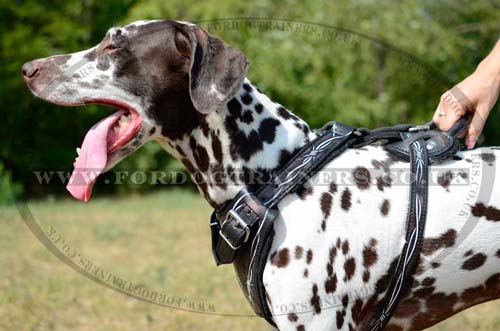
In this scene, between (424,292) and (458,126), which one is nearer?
(424,292)

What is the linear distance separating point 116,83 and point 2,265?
4.39 meters

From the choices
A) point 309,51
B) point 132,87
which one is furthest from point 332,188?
point 309,51

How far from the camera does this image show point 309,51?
13.1 m

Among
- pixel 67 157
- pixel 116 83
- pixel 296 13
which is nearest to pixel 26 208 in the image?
pixel 67 157

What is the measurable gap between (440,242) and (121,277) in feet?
13.5

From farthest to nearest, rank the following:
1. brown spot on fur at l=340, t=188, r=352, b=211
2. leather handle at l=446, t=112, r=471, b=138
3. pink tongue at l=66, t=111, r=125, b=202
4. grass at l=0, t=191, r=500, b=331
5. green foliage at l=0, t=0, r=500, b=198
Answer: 1. green foliage at l=0, t=0, r=500, b=198
2. grass at l=0, t=191, r=500, b=331
3. leather handle at l=446, t=112, r=471, b=138
4. pink tongue at l=66, t=111, r=125, b=202
5. brown spot on fur at l=340, t=188, r=352, b=211

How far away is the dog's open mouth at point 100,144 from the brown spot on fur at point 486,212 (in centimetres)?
137

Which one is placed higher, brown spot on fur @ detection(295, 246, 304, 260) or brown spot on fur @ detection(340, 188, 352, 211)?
brown spot on fur @ detection(340, 188, 352, 211)

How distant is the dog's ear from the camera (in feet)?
8.28

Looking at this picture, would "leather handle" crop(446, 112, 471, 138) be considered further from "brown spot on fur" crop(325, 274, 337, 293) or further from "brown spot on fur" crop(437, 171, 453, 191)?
"brown spot on fur" crop(325, 274, 337, 293)

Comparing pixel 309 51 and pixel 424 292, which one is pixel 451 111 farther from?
pixel 309 51

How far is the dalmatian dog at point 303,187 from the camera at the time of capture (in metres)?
2.47

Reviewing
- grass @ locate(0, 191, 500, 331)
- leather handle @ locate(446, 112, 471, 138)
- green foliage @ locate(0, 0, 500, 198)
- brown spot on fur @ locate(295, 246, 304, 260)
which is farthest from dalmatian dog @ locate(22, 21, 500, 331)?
green foliage @ locate(0, 0, 500, 198)

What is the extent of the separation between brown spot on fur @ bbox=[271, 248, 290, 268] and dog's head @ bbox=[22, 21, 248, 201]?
0.64 m
